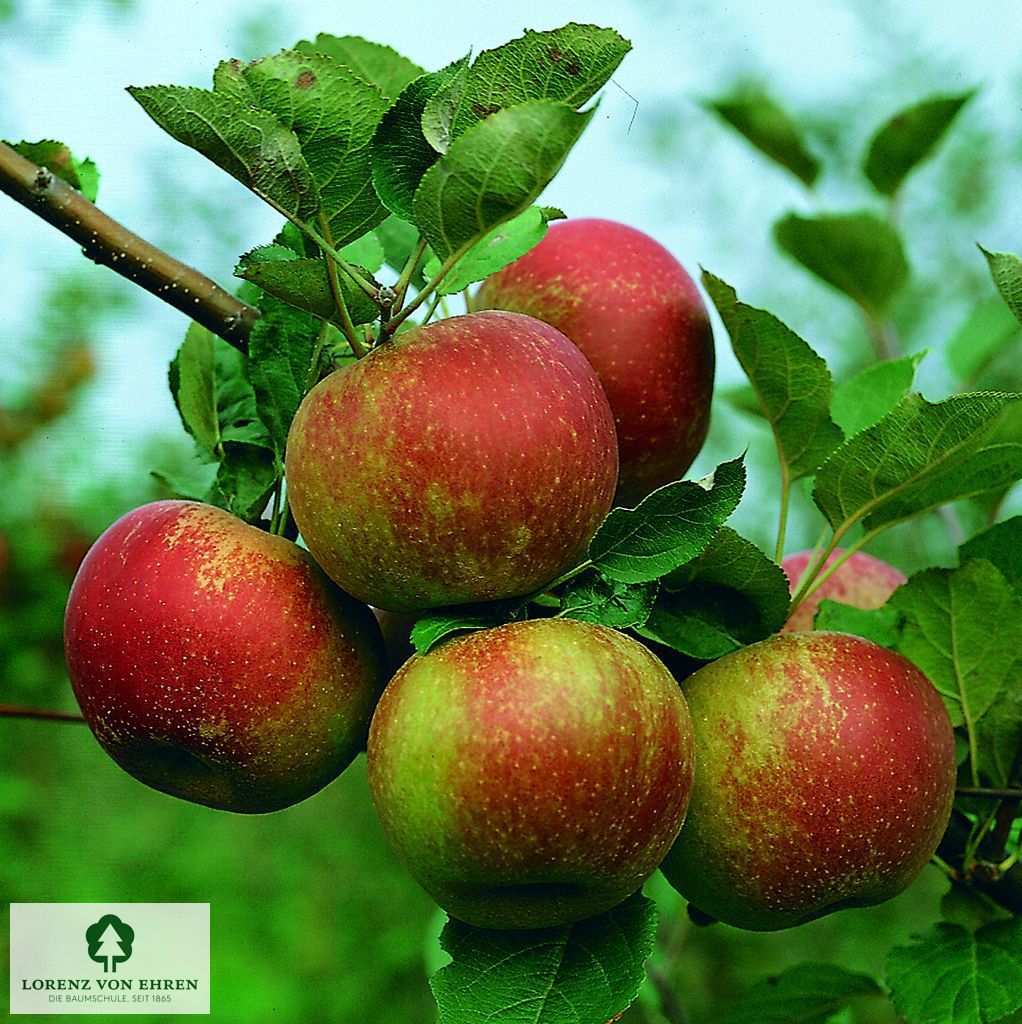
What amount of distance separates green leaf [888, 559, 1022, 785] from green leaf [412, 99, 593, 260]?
36 centimetres

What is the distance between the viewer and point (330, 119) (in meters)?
0.53

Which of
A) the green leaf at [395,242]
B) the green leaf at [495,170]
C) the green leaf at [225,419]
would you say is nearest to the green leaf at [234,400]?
the green leaf at [225,419]

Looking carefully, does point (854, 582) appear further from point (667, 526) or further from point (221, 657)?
point (221, 657)

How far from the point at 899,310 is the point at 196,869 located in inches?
71.7

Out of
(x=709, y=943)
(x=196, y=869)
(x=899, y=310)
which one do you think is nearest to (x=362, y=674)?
(x=196, y=869)

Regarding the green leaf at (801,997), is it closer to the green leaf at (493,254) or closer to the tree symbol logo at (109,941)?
the tree symbol logo at (109,941)

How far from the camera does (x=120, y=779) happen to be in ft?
8.04

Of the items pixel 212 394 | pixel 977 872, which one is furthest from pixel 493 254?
pixel 977 872

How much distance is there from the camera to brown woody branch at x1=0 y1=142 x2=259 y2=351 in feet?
2.10

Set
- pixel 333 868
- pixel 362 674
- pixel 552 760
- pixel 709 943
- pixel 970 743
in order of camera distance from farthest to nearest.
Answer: pixel 333 868, pixel 709 943, pixel 970 743, pixel 362 674, pixel 552 760

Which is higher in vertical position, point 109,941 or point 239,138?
point 239,138

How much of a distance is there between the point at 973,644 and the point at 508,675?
1.13ft

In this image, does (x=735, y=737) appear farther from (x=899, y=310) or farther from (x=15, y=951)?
(x=899, y=310)

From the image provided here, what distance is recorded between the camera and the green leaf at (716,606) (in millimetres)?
625
